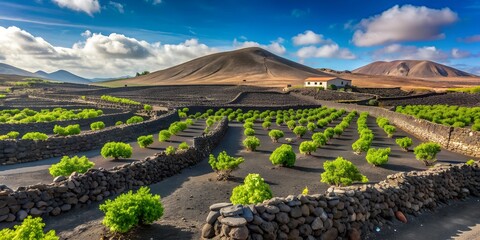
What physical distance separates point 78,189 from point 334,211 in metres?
8.43

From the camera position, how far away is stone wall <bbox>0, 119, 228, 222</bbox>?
379 inches

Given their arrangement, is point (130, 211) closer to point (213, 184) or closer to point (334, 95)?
point (213, 184)

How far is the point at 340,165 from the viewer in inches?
523

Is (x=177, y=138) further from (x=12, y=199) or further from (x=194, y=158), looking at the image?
(x=12, y=199)

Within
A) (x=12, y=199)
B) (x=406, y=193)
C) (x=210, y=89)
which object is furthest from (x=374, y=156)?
(x=210, y=89)

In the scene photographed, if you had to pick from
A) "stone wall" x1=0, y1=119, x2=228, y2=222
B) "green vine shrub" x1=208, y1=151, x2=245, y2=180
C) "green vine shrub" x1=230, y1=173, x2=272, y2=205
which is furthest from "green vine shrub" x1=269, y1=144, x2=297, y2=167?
"green vine shrub" x1=230, y1=173, x2=272, y2=205

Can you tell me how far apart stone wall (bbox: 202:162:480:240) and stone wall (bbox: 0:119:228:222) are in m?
6.00

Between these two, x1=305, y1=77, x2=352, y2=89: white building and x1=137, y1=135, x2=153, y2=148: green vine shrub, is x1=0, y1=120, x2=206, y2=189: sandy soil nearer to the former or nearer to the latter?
x1=137, y1=135, x2=153, y2=148: green vine shrub

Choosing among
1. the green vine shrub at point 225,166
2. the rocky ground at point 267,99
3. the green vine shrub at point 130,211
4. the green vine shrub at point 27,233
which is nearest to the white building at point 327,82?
the rocky ground at point 267,99

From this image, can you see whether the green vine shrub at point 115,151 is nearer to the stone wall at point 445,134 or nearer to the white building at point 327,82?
the stone wall at point 445,134

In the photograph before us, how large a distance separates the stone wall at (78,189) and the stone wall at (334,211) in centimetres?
600

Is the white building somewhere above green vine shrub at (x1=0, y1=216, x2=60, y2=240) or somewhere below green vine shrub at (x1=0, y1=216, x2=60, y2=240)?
above

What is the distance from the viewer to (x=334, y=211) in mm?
8359

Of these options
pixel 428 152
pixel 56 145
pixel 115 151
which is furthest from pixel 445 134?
pixel 56 145
